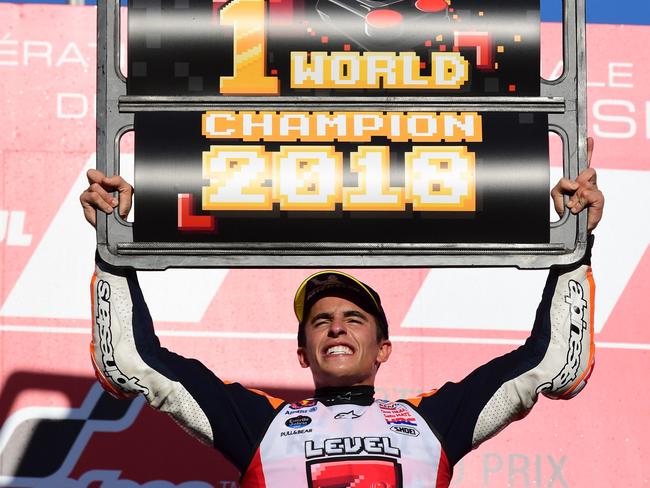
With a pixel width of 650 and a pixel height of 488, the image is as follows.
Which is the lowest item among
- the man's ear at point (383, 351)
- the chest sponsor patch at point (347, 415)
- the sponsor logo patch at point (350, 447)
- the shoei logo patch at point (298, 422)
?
the sponsor logo patch at point (350, 447)

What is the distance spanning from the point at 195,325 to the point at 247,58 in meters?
1.34

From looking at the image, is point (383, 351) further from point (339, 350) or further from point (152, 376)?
point (152, 376)

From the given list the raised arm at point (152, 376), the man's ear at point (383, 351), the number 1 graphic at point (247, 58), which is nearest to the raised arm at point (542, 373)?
the man's ear at point (383, 351)

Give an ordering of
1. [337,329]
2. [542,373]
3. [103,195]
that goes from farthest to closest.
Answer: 1. [337,329]
2. [542,373]
3. [103,195]

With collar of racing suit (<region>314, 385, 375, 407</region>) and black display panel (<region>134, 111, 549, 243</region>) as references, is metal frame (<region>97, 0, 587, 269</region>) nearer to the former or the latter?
black display panel (<region>134, 111, 549, 243</region>)

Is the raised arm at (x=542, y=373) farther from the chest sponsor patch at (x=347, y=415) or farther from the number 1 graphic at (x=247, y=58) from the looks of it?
A: the number 1 graphic at (x=247, y=58)

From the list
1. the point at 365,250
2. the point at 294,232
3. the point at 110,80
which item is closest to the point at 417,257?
the point at 365,250

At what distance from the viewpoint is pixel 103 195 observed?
2.85 meters

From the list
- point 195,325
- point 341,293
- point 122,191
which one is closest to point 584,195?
point 341,293

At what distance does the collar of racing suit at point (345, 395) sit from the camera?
303cm

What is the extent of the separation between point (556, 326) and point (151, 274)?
5.36 ft

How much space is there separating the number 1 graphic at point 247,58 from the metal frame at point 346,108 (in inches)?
1.5

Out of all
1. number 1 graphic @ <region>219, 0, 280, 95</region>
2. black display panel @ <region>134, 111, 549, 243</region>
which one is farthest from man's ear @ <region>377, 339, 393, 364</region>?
number 1 graphic @ <region>219, 0, 280, 95</region>

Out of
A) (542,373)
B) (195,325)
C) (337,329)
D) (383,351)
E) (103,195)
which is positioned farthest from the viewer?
(195,325)
